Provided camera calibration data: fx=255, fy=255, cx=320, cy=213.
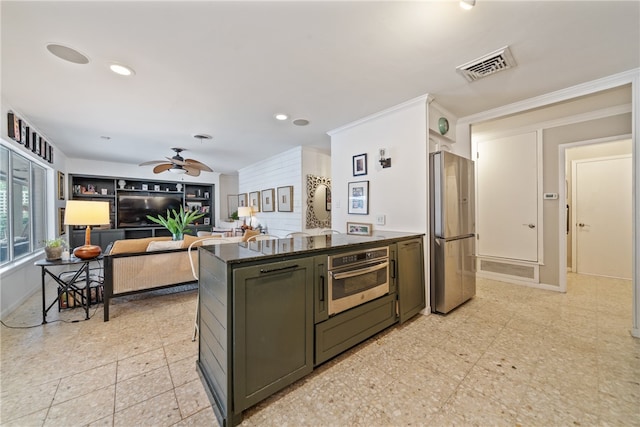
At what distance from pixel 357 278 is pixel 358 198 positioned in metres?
1.80

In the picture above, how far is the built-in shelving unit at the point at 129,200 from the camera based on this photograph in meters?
6.59

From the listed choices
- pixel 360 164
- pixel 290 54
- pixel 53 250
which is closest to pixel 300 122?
pixel 360 164

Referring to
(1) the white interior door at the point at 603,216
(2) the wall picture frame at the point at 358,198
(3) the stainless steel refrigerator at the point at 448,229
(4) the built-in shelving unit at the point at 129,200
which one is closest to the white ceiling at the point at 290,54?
(3) the stainless steel refrigerator at the point at 448,229

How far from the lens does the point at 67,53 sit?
6.81 ft

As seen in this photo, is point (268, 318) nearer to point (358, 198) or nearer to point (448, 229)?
point (448, 229)

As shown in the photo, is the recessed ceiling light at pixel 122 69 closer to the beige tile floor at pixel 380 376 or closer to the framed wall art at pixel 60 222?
the beige tile floor at pixel 380 376

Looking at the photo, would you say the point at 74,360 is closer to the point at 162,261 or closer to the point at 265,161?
the point at 162,261

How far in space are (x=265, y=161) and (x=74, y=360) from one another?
5072 millimetres

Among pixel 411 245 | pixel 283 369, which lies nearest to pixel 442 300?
pixel 411 245

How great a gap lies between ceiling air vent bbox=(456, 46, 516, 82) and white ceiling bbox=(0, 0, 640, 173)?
63 mm

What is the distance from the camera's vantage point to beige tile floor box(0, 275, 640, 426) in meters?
1.52

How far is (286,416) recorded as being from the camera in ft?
5.01

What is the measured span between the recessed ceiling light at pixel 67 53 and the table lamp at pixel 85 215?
1443 mm

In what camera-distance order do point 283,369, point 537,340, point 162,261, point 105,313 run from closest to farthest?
point 283,369
point 537,340
point 105,313
point 162,261
